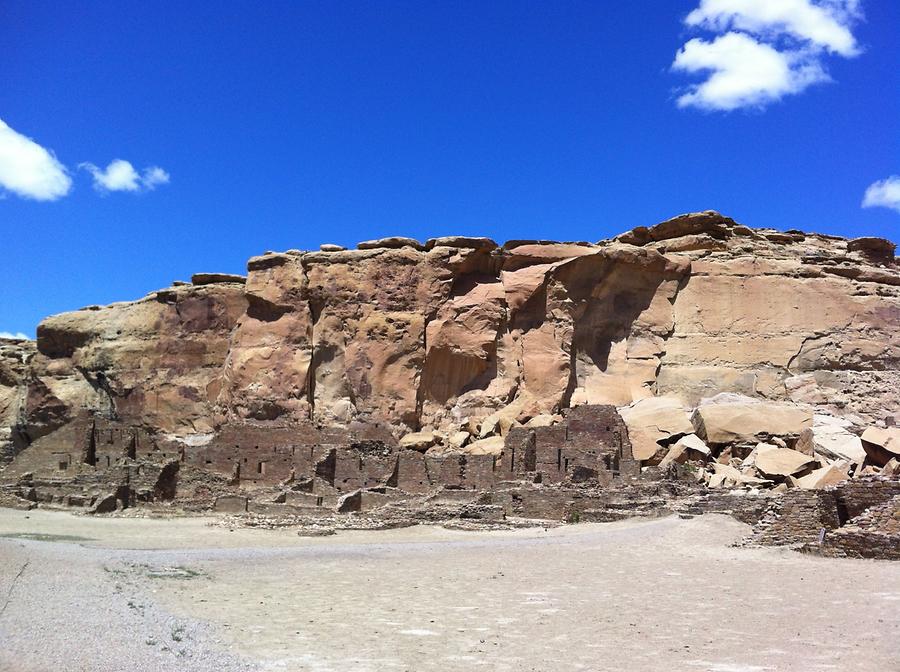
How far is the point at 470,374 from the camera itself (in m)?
43.0

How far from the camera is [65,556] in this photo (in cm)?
1714

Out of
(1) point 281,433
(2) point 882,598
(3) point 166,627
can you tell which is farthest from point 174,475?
(2) point 882,598

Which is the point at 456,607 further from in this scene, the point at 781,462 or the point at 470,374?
the point at 470,374

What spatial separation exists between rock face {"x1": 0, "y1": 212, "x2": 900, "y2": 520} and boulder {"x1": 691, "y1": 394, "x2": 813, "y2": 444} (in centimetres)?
295

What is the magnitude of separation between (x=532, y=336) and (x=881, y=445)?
18.4 m

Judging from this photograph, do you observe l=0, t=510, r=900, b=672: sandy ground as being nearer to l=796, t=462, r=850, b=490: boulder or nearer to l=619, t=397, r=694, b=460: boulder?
l=796, t=462, r=850, b=490: boulder

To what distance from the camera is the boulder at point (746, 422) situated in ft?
104

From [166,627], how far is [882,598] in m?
9.42

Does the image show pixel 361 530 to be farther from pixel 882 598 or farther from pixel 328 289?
pixel 328 289

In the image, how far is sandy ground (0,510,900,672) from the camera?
8.23 meters

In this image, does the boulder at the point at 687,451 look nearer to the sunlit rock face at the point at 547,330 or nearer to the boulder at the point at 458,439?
the sunlit rock face at the point at 547,330

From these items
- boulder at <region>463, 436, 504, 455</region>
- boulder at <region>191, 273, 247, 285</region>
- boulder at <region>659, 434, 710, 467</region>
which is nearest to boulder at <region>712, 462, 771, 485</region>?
boulder at <region>659, 434, 710, 467</region>

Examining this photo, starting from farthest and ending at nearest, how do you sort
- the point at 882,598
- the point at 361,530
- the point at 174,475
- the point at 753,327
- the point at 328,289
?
the point at 328,289
the point at 753,327
the point at 174,475
the point at 361,530
the point at 882,598

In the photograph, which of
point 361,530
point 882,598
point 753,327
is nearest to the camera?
point 882,598
